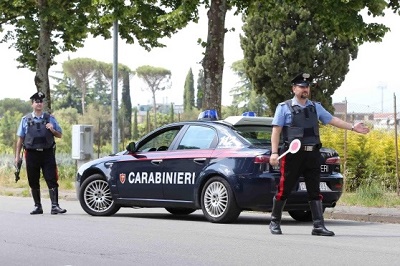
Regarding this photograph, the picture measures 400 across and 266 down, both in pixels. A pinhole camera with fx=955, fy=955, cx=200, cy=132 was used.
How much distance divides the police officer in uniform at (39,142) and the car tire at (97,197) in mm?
466

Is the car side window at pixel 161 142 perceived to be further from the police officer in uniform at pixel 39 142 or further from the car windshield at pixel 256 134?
the police officer in uniform at pixel 39 142

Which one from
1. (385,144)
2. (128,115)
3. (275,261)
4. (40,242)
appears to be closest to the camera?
(275,261)

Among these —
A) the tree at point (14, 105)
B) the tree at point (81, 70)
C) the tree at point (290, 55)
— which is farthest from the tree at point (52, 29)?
the tree at point (14, 105)

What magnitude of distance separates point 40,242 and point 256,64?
38.7 m

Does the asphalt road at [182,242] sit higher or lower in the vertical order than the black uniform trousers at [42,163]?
lower

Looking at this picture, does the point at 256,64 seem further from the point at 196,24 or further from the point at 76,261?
the point at 76,261

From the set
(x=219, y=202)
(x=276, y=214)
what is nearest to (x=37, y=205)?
(x=219, y=202)

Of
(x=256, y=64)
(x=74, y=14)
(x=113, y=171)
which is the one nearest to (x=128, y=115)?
(x=256, y=64)

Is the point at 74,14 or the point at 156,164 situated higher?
the point at 74,14

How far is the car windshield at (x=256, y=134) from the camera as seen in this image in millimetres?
12966

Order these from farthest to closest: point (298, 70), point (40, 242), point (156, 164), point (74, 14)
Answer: point (298, 70), point (74, 14), point (156, 164), point (40, 242)

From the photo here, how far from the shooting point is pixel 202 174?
13.1 meters

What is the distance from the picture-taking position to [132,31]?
28375 millimetres

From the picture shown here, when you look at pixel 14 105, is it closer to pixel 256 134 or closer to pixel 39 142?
pixel 39 142
